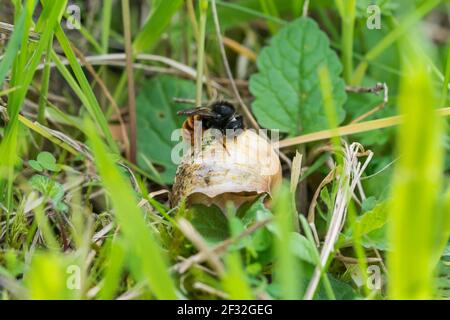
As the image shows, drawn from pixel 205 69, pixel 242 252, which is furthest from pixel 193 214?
pixel 205 69

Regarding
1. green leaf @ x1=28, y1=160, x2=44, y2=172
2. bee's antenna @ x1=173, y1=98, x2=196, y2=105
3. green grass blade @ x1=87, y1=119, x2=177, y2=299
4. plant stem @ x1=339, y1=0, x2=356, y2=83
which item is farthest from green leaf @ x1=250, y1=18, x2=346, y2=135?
green grass blade @ x1=87, y1=119, x2=177, y2=299

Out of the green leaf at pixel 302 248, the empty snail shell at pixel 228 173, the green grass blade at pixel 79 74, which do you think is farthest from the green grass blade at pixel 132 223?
the green grass blade at pixel 79 74

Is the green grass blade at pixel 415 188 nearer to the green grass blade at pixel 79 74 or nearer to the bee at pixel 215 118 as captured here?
the bee at pixel 215 118

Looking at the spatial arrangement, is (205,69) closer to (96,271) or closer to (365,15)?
(365,15)

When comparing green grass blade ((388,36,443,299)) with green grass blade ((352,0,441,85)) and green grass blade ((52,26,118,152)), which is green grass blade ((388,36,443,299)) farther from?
green grass blade ((352,0,441,85))

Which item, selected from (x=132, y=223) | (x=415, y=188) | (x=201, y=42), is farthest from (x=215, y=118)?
(x=415, y=188)

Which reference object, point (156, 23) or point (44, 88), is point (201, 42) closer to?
point (156, 23)

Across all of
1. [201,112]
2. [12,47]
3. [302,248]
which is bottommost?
[302,248]
